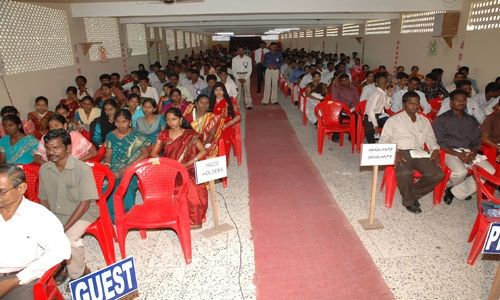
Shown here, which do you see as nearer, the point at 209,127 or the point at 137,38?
the point at 209,127

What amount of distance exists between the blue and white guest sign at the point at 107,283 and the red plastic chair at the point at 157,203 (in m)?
0.96

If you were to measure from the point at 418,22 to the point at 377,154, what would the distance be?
26.5 feet

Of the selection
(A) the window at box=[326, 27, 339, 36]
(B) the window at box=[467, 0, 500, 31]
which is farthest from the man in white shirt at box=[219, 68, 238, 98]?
(A) the window at box=[326, 27, 339, 36]

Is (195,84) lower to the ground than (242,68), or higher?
lower

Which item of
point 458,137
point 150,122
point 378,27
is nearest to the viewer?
point 458,137

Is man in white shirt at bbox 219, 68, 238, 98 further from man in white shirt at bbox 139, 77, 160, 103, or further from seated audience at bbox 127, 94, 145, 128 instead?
seated audience at bbox 127, 94, 145, 128

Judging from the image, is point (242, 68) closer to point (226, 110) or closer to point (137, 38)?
point (226, 110)

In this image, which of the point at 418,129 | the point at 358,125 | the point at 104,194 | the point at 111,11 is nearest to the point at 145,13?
the point at 111,11

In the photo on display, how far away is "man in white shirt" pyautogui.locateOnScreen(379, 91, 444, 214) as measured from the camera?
3750 mm

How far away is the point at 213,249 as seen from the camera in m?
3.19

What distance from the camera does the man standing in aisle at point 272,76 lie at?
33.5 ft

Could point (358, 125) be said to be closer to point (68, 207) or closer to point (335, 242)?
point (335, 242)

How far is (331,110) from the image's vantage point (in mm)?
5883

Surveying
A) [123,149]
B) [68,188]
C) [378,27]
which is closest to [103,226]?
[68,188]
